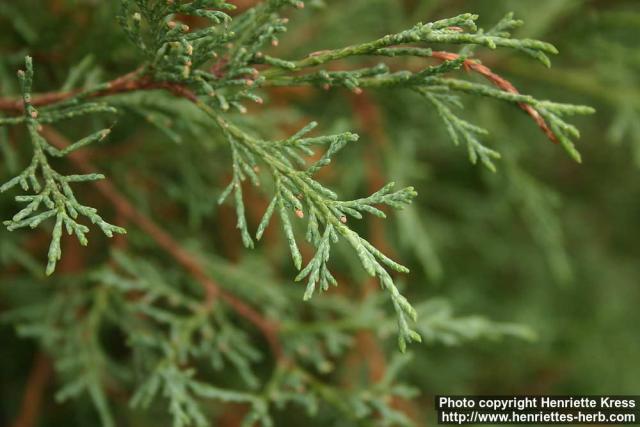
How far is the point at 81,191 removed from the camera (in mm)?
3023

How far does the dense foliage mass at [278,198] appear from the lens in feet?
5.49

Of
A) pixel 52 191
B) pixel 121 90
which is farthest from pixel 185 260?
pixel 52 191

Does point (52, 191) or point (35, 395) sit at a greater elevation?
point (52, 191)

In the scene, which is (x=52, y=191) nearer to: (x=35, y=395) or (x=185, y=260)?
(x=185, y=260)

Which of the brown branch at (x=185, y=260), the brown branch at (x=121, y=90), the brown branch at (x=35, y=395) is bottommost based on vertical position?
the brown branch at (x=35, y=395)

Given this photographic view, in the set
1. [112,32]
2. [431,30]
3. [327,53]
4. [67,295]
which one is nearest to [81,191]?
[67,295]

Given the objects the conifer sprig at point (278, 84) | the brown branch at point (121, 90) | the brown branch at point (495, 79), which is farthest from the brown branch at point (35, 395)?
the brown branch at point (495, 79)

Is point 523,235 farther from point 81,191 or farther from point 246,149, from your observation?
point 246,149

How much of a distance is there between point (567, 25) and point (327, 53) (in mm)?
2259

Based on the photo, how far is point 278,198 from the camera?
5.26 feet

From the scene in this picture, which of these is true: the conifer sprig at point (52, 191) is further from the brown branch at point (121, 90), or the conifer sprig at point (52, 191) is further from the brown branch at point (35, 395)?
the brown branch at point (35, 395)

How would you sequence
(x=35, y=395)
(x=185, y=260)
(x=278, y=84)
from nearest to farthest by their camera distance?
(x=278, y=84), (x=185, y=260), (x=35, y=395)

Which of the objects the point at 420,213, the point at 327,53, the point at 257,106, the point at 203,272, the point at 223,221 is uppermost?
the point at 327,53

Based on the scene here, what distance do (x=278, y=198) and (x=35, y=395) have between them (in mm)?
1955
